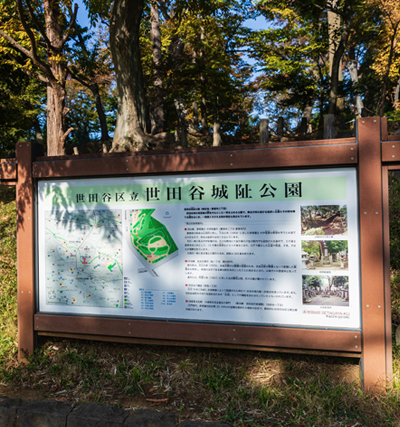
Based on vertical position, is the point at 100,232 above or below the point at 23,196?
below

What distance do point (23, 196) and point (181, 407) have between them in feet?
8.39

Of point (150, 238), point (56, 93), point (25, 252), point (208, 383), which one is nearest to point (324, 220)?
point (150, 238)

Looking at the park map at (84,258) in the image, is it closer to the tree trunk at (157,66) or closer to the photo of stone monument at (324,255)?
the photo of stone monument at (324,255)

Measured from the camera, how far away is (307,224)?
2.78 m

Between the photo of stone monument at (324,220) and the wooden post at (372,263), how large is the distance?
15 cm

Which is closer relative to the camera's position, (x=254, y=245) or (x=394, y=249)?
(x=254, y=245)

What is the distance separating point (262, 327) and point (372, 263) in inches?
41.1

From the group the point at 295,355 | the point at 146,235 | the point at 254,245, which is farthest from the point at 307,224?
the point at 146,235

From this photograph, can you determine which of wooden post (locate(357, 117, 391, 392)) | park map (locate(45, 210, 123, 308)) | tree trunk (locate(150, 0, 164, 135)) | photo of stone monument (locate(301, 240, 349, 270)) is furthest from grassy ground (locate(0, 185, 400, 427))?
tree trunk (locate(150, 0, 164, 135))

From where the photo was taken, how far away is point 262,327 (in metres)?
2.80

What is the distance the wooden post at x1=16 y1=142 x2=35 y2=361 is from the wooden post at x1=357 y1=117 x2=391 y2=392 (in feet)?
10.3

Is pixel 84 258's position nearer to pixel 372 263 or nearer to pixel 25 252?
pixel 25 252

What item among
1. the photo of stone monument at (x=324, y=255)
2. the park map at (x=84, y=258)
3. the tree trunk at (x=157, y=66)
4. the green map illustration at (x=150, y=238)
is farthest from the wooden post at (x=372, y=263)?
the tree trunk at (x=157, y=66)

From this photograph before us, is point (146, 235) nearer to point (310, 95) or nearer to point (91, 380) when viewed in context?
point (91, 380)
